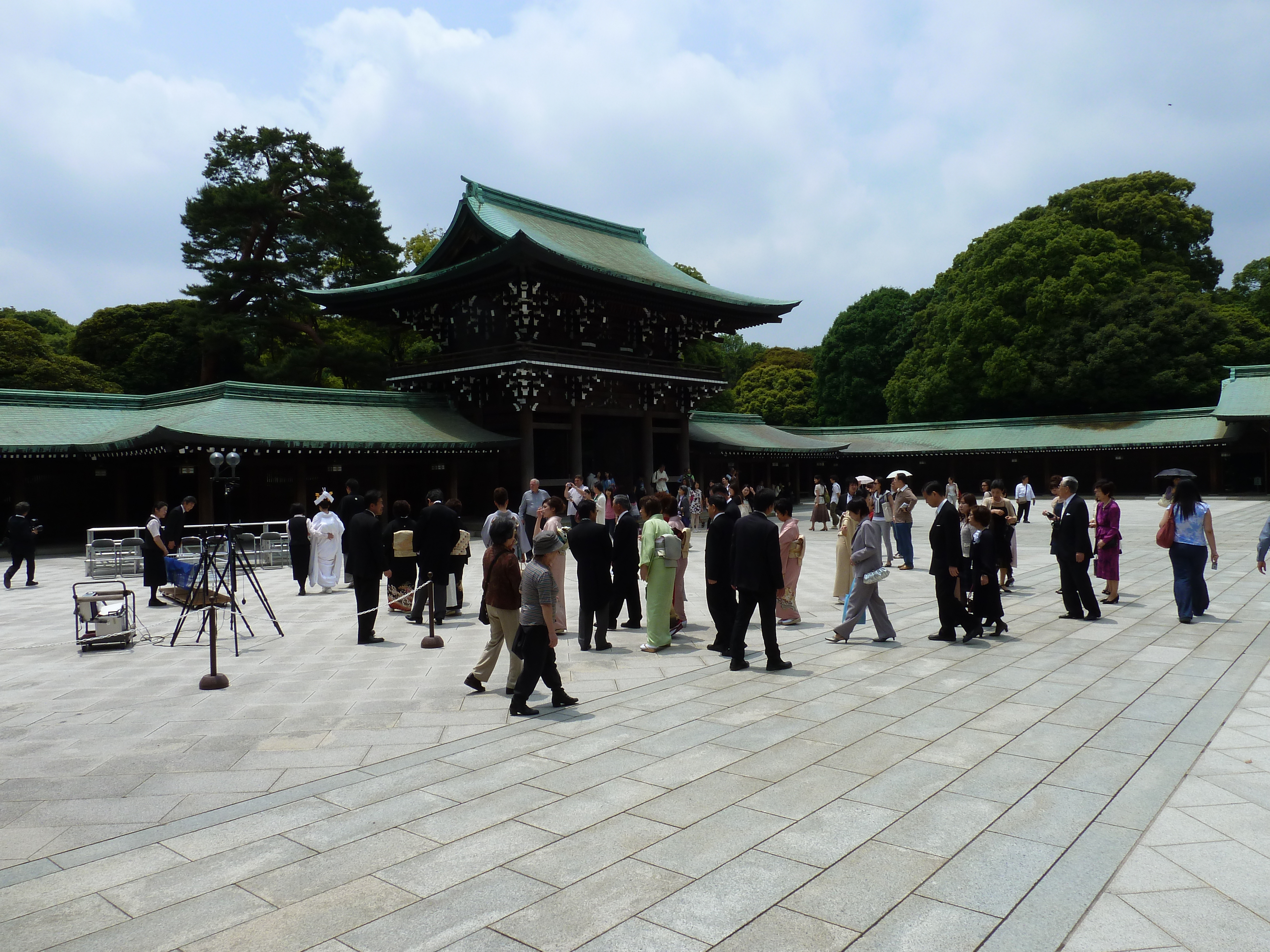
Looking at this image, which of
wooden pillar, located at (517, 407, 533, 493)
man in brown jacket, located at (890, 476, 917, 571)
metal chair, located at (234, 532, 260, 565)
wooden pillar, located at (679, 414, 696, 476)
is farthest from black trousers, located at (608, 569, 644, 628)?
wooden pillar, located at (679, 414, 696, 476)

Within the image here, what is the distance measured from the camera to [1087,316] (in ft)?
142

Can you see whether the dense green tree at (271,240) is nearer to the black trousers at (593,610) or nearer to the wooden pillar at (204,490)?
the wooden pillar at (204,490)

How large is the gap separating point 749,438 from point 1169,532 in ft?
94.9

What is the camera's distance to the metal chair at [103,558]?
56.1 ft

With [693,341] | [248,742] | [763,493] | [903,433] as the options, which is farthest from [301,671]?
[903,433]

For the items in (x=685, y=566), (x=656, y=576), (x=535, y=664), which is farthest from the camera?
(x=685, y=566)

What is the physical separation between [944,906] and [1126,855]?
46.5 inches

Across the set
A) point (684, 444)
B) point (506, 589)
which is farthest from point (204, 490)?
point (506, 589)

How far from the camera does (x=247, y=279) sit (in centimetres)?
3881

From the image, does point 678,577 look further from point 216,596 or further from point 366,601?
point 216,596

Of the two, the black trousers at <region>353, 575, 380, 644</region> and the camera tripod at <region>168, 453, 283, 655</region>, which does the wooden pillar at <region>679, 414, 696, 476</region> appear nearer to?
the camera tripod at <region>168, 453, 283, 655</region>

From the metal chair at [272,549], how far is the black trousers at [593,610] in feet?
40.0

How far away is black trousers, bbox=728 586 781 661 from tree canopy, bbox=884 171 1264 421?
40503 millimetres

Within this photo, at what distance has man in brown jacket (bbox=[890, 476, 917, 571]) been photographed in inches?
601
